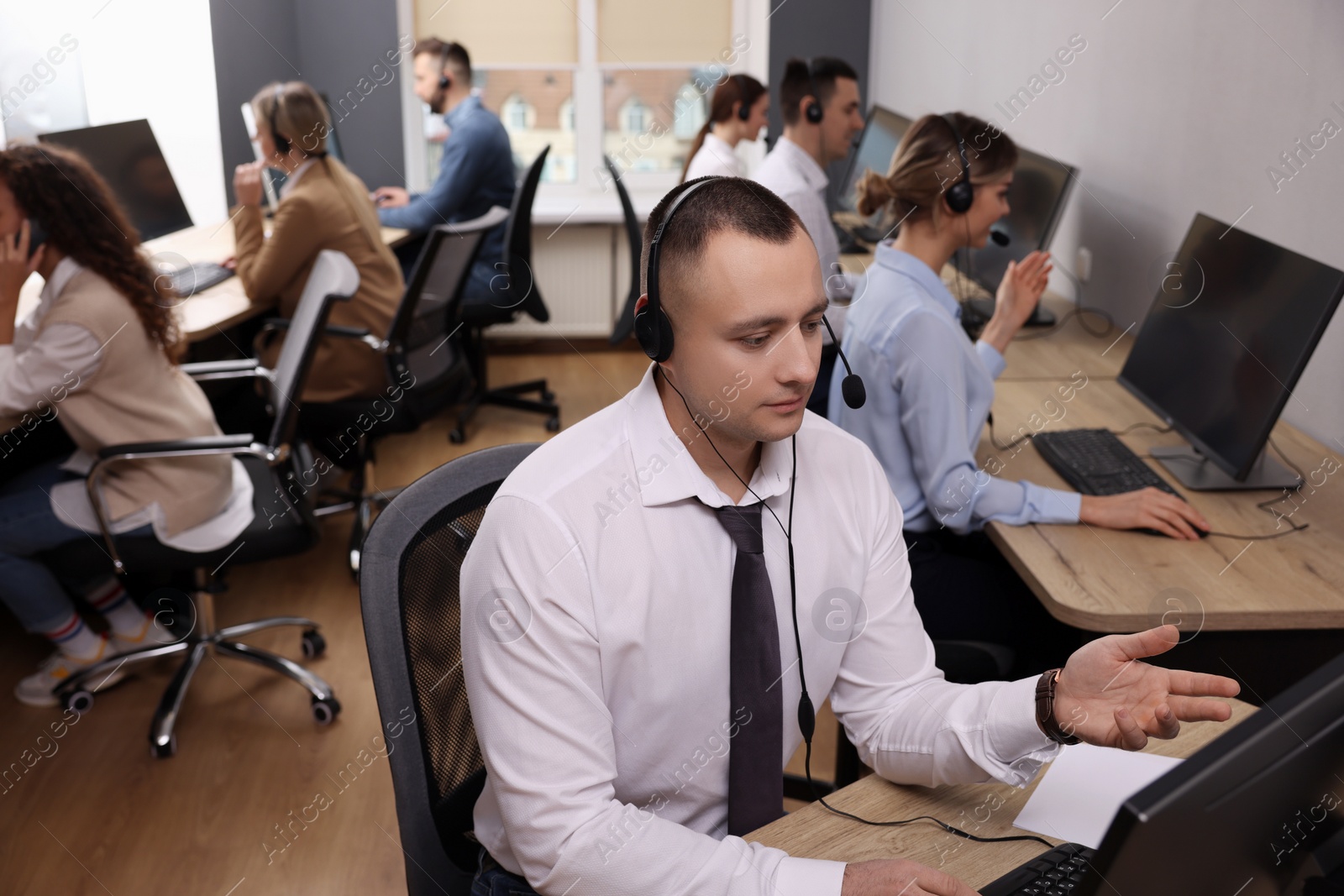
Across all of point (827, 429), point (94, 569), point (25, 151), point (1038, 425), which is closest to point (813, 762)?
point (1038, 425)

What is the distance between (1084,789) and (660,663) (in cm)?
46

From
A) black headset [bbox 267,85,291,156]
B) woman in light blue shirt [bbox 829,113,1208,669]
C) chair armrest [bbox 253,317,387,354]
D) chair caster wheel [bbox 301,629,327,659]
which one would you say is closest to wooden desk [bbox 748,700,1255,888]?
woman in light blue shirt [bbox 829,113,1208,669]

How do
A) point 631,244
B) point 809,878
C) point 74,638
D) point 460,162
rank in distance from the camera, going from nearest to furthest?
point 809,878 → point 74,638 → point 631,244 → point 460,162

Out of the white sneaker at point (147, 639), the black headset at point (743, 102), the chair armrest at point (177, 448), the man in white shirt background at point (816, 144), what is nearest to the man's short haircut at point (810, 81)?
the man in white shirt background at point (816, 144)

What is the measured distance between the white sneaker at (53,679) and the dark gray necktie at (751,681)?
2.02 meters

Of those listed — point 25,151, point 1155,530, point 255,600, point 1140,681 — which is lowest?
point 255,600

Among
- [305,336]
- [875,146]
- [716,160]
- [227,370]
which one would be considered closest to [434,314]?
[227,370]

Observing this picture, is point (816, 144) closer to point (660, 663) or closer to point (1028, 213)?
point (1028, 213)

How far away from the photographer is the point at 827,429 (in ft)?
4.44

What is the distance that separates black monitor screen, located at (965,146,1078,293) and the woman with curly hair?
81.9 inches

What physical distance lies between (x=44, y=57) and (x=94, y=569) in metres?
1.92

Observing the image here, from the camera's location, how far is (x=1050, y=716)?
3.60ft

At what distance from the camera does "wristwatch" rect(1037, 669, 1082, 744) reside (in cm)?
110

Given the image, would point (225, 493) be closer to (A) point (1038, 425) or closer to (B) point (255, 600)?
(B) point (255, 600)
